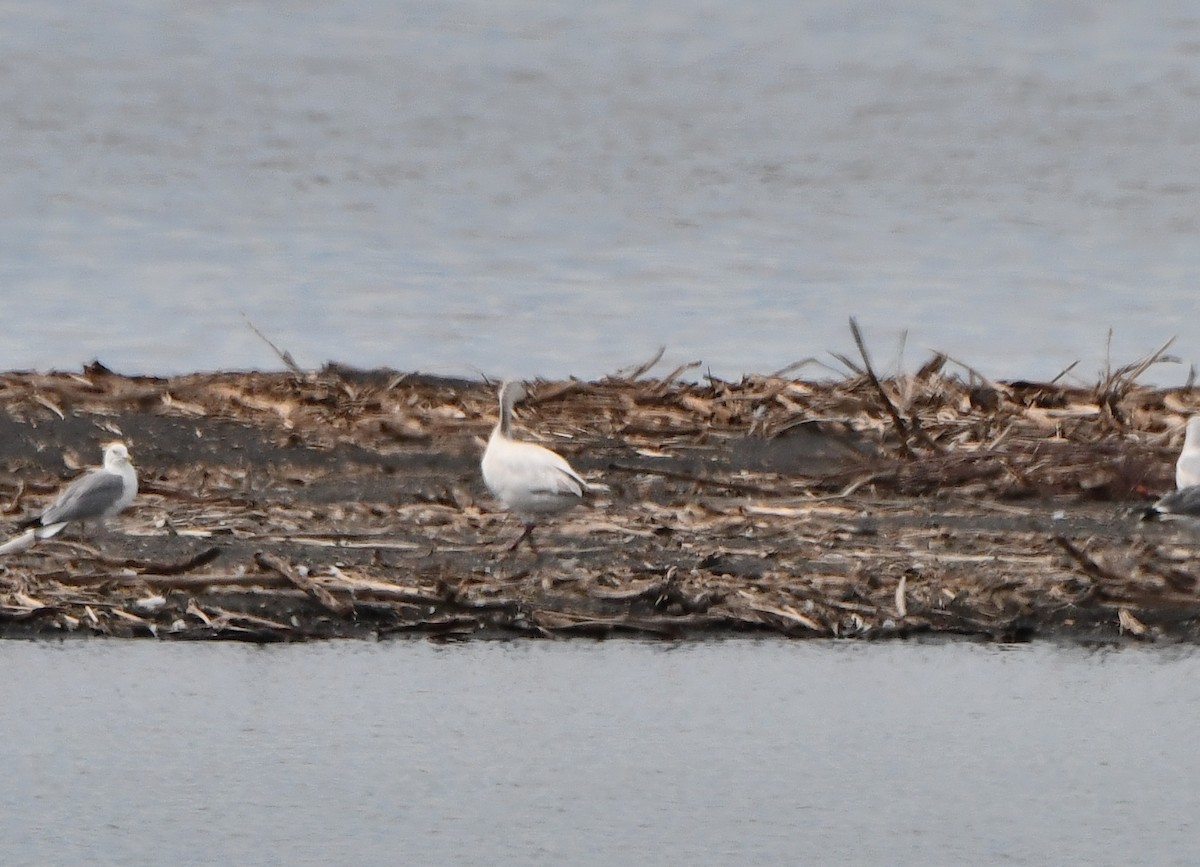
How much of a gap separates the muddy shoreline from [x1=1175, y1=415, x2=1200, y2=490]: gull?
14.2 inches

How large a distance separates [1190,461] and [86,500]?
232 inches

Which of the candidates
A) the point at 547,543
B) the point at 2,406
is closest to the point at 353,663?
the point at 547,543

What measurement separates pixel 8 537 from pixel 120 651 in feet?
8.05

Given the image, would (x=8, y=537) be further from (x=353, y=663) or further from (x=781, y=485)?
(x=781, y=485)

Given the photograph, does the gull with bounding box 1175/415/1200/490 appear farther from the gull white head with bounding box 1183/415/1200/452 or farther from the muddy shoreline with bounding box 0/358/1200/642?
the muddy shoreline with bounding box 0/358/1200/642

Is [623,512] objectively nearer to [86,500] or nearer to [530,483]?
[530,483]

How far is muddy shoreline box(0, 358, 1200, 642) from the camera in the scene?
391 inches

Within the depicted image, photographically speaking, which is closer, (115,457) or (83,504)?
(83,504)

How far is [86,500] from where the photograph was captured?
1156cm

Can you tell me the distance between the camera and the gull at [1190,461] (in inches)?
487

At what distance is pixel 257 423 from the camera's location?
48.6ft

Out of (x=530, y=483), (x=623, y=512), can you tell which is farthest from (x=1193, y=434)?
(x=530, y=483)

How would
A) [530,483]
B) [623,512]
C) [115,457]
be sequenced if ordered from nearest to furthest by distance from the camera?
1. [530,483]
2. [623,512]
3. [115,457]

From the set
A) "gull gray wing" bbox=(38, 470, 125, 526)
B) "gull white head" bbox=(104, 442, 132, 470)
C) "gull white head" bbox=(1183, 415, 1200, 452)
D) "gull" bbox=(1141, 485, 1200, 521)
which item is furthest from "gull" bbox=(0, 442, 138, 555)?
"gull white head" bbox=(1183, 415, 1200, 452)
